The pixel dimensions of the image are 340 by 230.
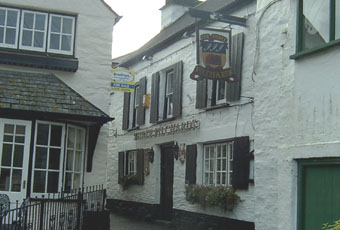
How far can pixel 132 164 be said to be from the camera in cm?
2000

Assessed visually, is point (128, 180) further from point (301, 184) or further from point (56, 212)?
point (301, 184)

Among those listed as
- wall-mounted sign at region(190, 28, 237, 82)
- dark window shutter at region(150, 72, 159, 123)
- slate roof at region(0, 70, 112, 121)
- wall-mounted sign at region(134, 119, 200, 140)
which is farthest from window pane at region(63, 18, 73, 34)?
dark window shutter at region(150, 72, 159, 123)

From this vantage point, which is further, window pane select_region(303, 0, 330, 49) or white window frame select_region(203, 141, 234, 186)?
white window frame select_region(203, 141, 234, 186)

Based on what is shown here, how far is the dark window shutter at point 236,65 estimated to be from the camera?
12711 millimetres

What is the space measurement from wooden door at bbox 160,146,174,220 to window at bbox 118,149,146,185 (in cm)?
116

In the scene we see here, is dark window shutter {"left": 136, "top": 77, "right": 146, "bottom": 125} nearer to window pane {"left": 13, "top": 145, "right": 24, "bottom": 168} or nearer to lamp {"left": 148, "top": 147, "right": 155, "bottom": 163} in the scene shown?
lamp {"left": 148, "top": 147, "right": 155, "bottom": 163}

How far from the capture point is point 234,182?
1247cm

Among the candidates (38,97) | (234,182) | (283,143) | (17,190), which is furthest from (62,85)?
(283,143)

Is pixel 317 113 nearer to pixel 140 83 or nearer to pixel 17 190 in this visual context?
pixel 17 190

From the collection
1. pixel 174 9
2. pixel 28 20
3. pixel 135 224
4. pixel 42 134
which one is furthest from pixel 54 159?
pixel 174 9

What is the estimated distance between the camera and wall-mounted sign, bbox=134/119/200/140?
591 inches

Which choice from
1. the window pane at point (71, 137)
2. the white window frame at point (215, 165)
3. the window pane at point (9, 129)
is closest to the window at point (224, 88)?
the white window frame at point (215, 165)

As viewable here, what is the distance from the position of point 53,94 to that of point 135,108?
8.09 metres

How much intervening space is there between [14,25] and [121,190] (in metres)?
9.49
